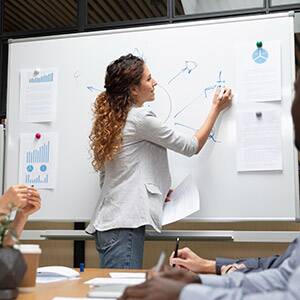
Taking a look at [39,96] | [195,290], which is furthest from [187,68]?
[195,290]

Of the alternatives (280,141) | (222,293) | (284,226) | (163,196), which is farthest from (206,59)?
(222,293)

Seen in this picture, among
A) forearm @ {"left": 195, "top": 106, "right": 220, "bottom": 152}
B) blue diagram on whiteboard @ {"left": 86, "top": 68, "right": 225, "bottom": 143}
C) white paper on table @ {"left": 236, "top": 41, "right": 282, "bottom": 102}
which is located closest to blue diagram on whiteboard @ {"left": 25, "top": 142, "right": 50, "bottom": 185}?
blue diagram on whiteboard @ {"left": 86, "top": 68, "right": 225, "bottom": 143}

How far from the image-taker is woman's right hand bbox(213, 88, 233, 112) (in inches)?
107

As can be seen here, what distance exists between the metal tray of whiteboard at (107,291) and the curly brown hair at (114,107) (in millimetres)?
1062

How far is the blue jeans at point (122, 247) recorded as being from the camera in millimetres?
2398

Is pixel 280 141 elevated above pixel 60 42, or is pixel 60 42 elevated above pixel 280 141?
pixel 60 42

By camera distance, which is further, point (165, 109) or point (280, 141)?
point (165, 109)

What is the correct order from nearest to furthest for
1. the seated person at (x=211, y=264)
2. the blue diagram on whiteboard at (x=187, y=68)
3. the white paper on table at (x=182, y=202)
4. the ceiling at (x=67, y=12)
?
1. the seated person at (x=211, y=264)
2. the white paper on table at (x=182, y=202)
3. the blue diagram on whiteboard at (x=187, y=68)
4. the ceiling at (x=67, y=12)

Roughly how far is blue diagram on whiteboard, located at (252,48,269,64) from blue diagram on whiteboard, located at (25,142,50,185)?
1.21 meters

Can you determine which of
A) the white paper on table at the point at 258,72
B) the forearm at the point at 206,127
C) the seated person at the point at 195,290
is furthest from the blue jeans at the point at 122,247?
the seated person at the point at 195,290

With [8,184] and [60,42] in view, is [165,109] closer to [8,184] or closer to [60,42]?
[60,42]

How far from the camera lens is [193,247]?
3090mm

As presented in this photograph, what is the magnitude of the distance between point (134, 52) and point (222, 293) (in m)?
2.15

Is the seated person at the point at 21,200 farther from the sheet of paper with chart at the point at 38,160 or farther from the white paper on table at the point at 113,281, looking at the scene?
the sheet of paper with chart at the point at 38,160
